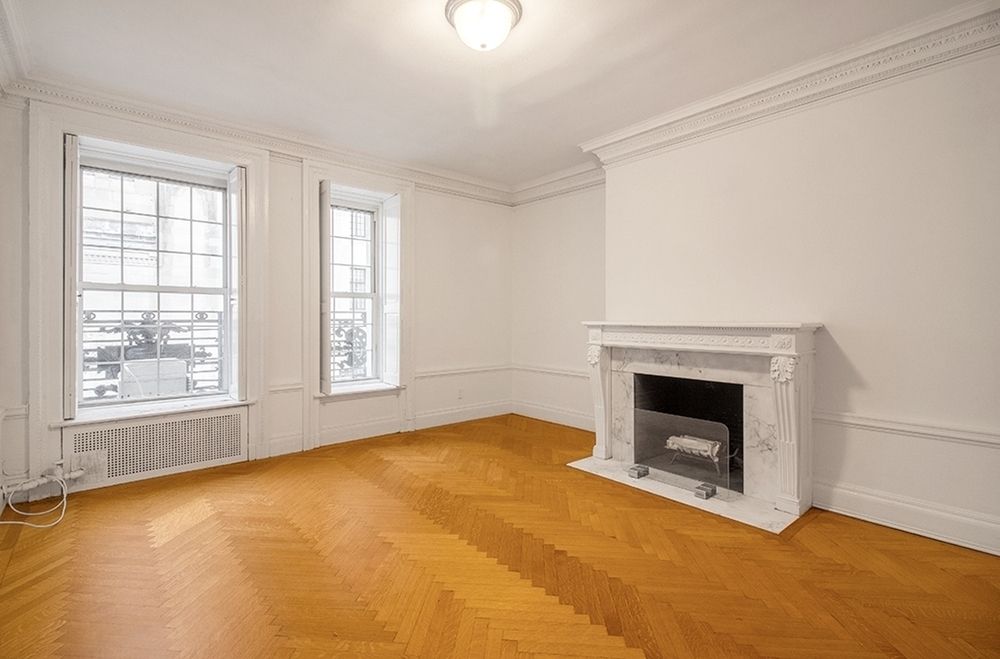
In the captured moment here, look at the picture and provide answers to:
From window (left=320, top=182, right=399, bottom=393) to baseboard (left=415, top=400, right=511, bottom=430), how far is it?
0.57 meters

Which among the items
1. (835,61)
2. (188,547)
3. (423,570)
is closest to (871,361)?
(835,61)

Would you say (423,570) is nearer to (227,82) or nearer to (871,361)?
(871,361)

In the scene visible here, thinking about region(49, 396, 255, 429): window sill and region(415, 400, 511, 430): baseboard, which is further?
region(415, 400, 511, 430): baseboard

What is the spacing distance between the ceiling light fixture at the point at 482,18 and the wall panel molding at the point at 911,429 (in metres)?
3.09

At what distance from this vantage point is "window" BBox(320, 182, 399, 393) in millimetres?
5121

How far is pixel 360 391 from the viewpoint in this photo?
16.2 feet

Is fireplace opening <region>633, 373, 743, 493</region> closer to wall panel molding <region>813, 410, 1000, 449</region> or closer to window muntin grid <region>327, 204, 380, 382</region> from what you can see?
wall panel molding <region>813, 410, 1000, 449</region>

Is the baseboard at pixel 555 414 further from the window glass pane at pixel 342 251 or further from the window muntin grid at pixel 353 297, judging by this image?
the window glass pane at pixel 342 251

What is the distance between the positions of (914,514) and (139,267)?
18.9 ft

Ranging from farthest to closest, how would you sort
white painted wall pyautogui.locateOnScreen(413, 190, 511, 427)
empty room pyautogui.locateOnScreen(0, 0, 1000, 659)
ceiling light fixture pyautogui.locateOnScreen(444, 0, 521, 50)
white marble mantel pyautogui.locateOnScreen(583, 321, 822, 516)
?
1. white painted wall pyautogui.locateOnScreen(413, 190, 511, 427)
2. white marble mantel pyautogui.locateOnScreen(583, 321, 822, 516)
3. ceiling light fixture pyautogui.locateOnScreen(444, 0, 521, 50)
4. empty room pyautogui.locateOnScreen(0, 0, 1000, 659)

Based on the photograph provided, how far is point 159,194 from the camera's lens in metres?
4.10

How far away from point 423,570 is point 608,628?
0.94 meters

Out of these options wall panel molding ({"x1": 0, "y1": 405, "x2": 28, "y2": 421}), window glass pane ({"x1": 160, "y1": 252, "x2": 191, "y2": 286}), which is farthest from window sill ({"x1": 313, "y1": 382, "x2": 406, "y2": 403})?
wall panel molding ({"x1": 0, "y1": 405, "x2": 28, "y2": 421})

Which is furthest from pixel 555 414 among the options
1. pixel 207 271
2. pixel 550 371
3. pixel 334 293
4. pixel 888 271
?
pixel 207 271
